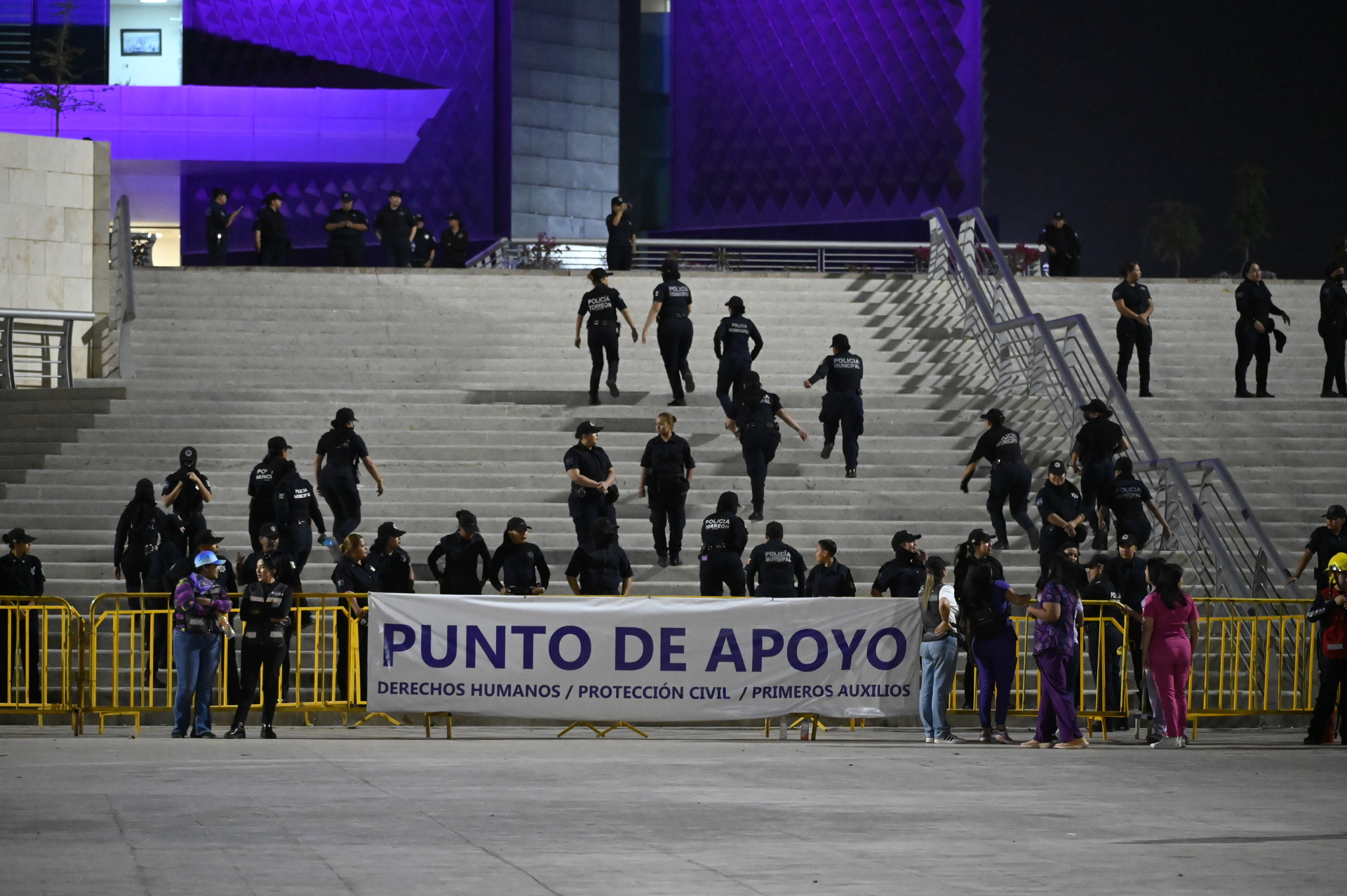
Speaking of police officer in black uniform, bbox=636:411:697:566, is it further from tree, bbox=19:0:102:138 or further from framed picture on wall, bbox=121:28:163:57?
framed picture on wall, bbox=121:28:163:57

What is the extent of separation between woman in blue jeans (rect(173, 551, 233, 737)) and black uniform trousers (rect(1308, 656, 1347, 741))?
815cm

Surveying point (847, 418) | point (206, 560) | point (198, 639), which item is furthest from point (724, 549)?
point (198, 639)

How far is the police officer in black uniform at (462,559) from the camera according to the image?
48.5 feet

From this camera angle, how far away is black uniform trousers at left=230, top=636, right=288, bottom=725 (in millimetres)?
13461

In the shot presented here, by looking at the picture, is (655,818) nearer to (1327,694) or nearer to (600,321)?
(1327,694)

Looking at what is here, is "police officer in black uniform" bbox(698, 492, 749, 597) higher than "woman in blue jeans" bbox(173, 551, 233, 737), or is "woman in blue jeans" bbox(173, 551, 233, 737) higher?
"police officer in black uniform" bbox(698, 492, 749, 597)

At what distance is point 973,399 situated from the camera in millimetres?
20234

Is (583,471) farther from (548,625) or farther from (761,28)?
(761,28)

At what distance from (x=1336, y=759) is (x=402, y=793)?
6.52 metres

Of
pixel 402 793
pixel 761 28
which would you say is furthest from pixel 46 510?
pixel 761 28

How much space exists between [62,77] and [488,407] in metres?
24.0

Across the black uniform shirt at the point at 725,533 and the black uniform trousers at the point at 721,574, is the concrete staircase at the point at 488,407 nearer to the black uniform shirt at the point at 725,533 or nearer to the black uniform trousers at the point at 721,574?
the black uniform trousers at the point at 721,574

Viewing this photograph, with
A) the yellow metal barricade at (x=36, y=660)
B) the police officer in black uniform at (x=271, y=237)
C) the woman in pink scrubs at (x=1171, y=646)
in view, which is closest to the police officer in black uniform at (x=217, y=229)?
the police officer in black uniform at (x=271, y=237)

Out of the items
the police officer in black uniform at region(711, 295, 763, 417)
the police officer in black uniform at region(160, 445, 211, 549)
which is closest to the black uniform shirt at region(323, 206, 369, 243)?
the police officer in black uniform at region(711, 295, 763, 417)
